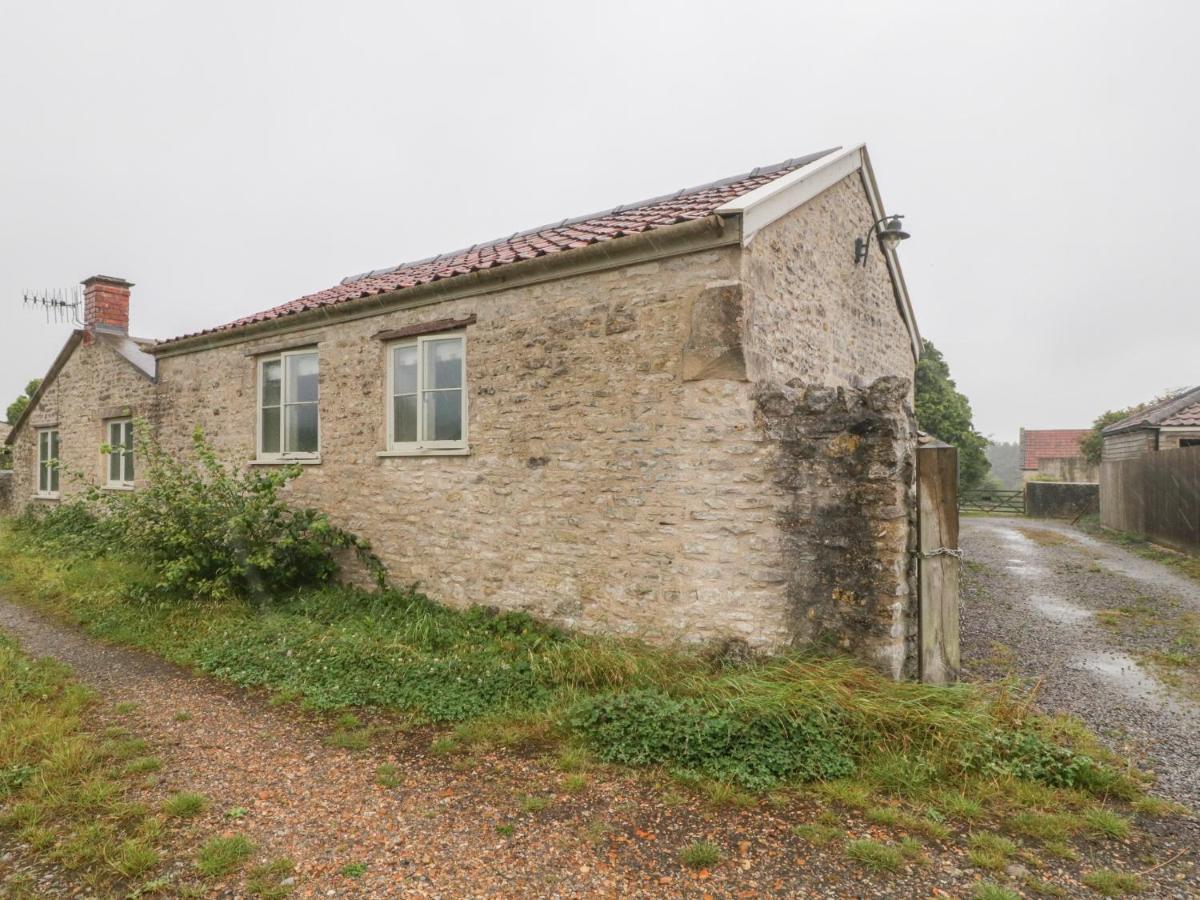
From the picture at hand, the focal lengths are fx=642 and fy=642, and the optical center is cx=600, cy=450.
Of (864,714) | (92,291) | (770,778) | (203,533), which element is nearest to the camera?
(770,778)

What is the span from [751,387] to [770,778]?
9.66 feet

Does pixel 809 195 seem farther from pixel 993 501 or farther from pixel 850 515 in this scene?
pixel 993 501

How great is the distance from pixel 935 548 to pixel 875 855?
251cm

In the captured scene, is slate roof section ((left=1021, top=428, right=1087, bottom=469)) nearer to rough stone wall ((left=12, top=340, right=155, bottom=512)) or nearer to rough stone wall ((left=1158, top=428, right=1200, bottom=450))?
rough stone wall ((left=1158, top=428, right=1200, bottom=450))

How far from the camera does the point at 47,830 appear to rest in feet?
11.1

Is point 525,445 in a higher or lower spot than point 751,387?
lower

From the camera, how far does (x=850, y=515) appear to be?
4918 mm

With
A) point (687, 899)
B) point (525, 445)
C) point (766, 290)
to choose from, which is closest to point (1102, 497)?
point (766, 290)

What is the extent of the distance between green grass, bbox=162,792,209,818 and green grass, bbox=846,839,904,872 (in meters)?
3.52

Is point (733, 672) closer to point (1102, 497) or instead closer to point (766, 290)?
point (766, 290)

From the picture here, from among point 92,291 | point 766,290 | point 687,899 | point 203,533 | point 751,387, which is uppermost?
point 92,291

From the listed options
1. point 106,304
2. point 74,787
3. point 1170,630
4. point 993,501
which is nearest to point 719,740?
point 74,787

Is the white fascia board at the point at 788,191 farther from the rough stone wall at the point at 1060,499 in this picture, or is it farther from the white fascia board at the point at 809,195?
the rough stone wall at the point at 1060,499

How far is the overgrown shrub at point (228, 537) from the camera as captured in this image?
25.0 feet
